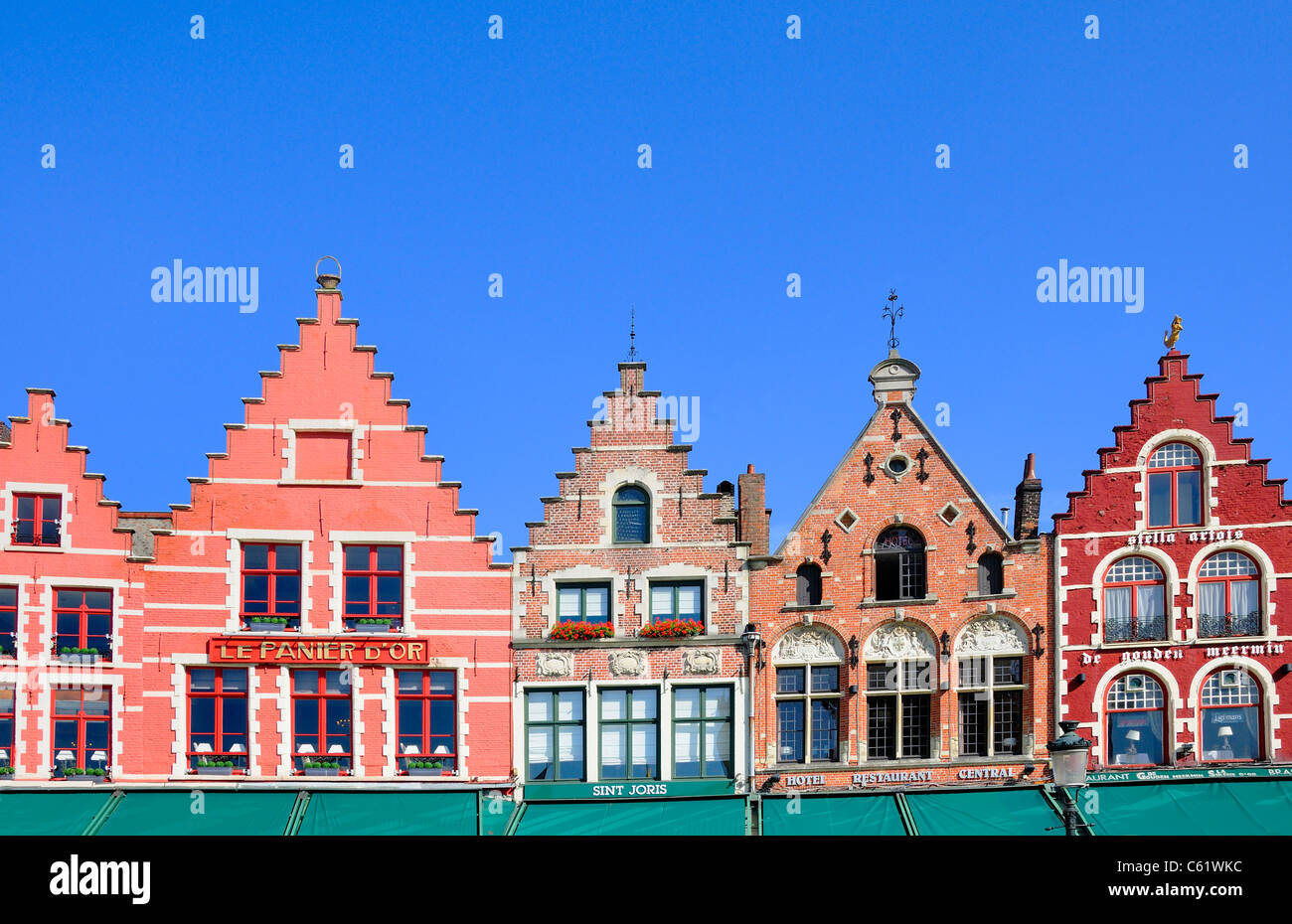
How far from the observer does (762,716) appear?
32250 millimetres

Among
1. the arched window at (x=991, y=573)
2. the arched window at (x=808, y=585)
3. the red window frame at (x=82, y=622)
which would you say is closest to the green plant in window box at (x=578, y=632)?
the arched window at (x=808, y=585)

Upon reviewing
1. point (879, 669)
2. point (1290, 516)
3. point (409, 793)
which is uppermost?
point (1290, 516)

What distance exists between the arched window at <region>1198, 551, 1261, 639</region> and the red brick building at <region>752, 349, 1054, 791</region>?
2.62 meters

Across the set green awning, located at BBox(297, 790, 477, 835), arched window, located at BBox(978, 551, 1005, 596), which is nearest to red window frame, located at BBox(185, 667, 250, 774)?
green awning, located at BBox(297, 790, 477, 835)

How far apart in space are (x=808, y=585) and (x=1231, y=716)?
7.47 m

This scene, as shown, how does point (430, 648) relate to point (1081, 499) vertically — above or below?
below

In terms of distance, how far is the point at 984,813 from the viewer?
29.9 meters

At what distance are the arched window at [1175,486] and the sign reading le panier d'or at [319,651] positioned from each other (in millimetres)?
12943

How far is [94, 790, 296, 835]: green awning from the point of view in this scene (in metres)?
30.3

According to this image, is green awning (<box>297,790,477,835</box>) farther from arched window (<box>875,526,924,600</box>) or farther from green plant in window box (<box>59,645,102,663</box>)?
arched window (<box>875,526,924,600</box>)
